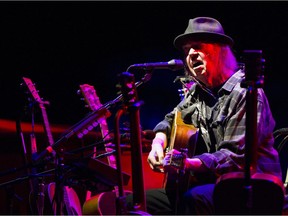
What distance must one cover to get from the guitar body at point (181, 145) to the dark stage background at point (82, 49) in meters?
2.76

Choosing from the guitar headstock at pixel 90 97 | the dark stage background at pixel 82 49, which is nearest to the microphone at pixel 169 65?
the guitar headstock at pixel 90 97

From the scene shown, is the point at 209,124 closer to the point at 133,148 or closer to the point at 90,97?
the point at 133,148

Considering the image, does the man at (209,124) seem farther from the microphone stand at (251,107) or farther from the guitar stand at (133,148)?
the microphone stand at (251,107)

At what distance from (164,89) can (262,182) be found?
159 inches

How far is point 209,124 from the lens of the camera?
3.19 meters

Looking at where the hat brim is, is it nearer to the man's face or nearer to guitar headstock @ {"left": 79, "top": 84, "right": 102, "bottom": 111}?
the man's face

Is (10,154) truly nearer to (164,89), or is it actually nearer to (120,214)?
(164,89)

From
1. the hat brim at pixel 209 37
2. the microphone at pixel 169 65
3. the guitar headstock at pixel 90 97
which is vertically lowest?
the guitar headstock at pixel 90 97

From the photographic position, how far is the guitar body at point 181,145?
3.13m

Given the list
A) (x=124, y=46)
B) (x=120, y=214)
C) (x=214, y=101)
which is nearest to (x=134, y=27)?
(x=124, y=46)

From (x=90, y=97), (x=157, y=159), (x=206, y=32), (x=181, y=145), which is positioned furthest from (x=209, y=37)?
(x=90, y=97)

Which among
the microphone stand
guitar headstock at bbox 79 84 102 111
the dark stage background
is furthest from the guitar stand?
the dark stage background

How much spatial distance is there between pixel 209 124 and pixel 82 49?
13.0 ft

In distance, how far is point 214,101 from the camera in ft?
10.9
